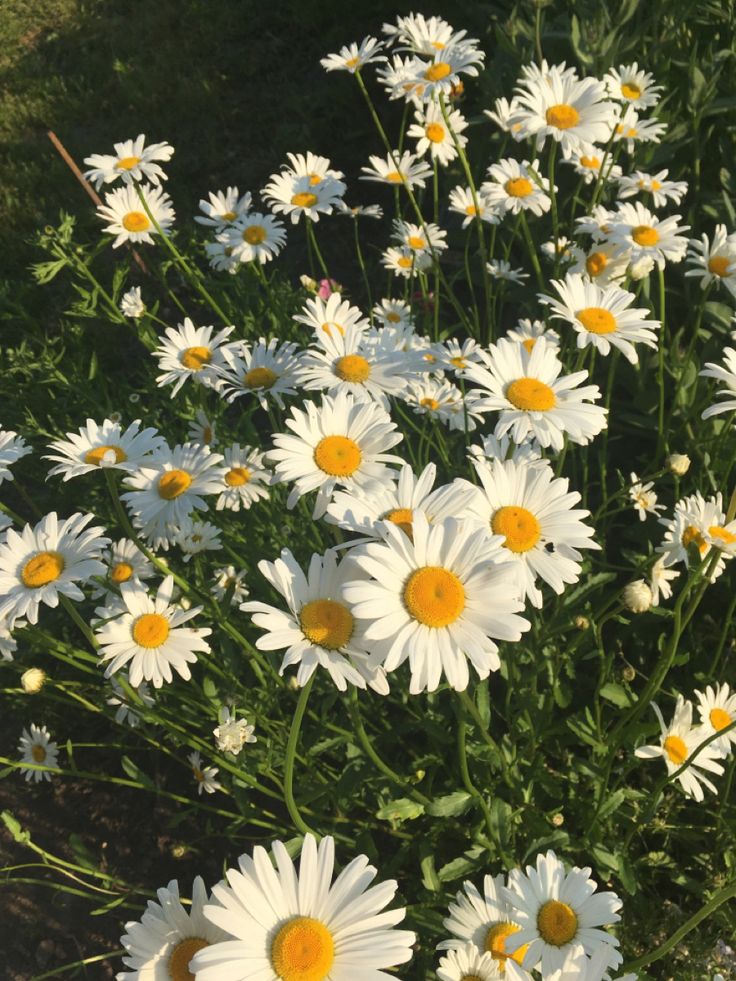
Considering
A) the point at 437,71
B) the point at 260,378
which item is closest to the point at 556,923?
the point at 260,378

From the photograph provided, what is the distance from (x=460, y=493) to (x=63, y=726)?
2.64 m

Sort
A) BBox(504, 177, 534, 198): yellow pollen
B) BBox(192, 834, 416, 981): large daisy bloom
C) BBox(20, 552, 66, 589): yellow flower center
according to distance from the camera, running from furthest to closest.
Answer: BBox(504, 177, 534, 198): yellow pollen, BBox(20, 552, 66, 589): yellow flower center, BBox(192, 834, 416, 981): large daisy bloom

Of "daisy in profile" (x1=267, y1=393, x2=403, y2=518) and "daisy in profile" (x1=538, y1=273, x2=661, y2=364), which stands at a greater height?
"daisy in profile" (x1=538, y1=273, x2=661, y2=364)

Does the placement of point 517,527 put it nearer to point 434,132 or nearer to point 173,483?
point 173,483

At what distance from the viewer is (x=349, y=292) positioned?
5.06 metres

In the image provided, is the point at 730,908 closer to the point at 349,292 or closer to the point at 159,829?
the point at 159,829

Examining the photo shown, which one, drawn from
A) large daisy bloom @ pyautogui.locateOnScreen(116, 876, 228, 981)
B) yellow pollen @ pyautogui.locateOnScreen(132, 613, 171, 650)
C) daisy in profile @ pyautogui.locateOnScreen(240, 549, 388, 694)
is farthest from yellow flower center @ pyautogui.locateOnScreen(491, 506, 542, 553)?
yellow pollen @ pyautogui.locateOnScreen(132, 613, 171, 650)

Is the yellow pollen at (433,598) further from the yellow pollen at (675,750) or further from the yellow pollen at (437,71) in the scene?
the yellow pollen at (437,71)

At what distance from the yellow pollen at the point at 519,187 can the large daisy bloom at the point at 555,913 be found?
240 cm

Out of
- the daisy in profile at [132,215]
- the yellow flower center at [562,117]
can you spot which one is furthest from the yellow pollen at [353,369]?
the daisy in profile at [132,215]

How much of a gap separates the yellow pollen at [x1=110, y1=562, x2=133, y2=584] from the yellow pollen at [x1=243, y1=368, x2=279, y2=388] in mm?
714

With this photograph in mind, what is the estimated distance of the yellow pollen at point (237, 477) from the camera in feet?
8.72

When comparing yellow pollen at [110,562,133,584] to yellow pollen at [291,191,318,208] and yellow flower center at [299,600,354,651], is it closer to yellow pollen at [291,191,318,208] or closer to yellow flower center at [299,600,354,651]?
yellow flower center at [299,600,354,651]

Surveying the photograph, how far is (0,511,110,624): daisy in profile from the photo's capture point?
195 centimetres
